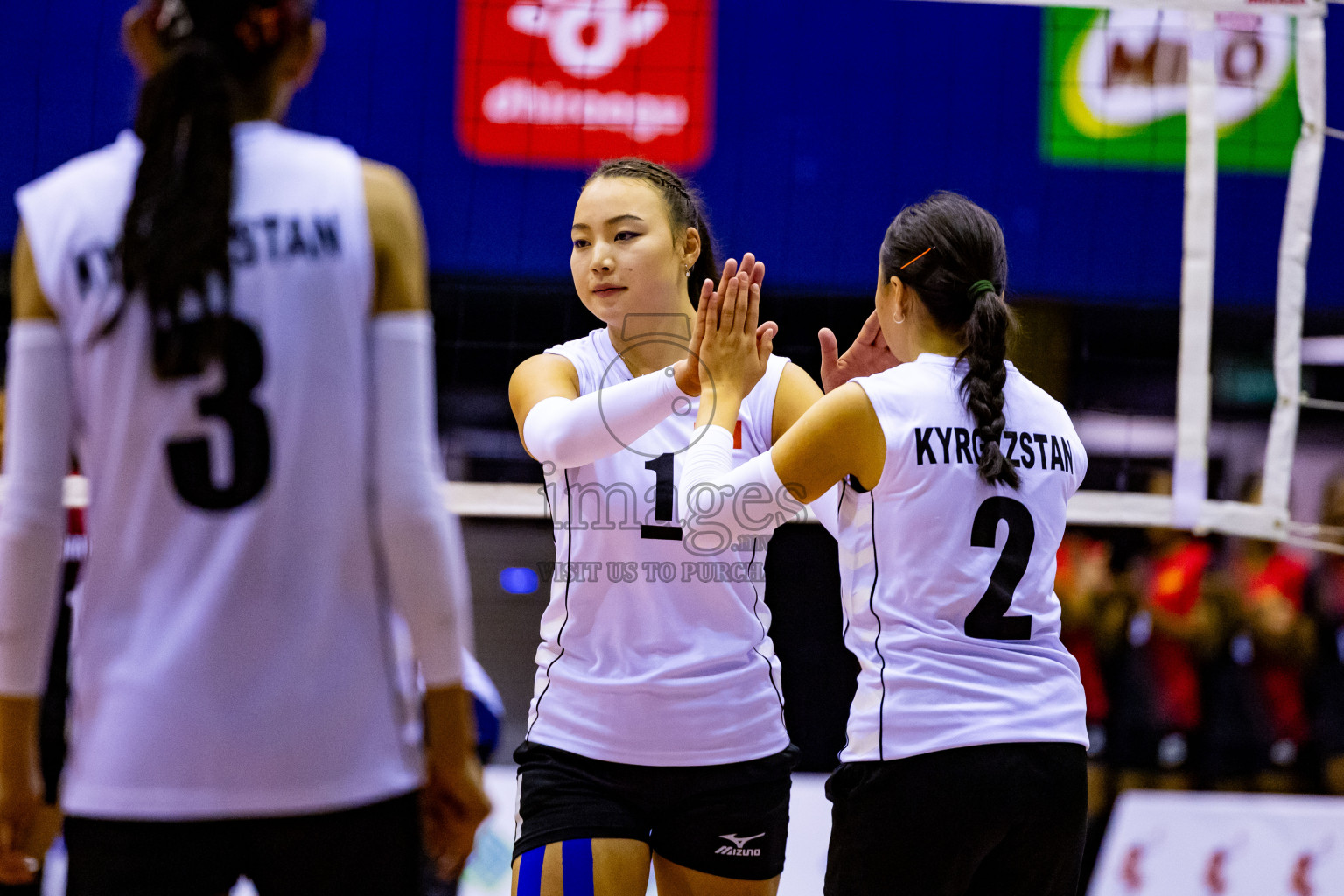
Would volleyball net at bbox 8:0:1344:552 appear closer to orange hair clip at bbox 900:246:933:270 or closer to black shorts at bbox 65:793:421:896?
orange hair clip at bbox 900:246:933:270

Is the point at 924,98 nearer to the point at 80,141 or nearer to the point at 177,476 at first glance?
the point at 80,141

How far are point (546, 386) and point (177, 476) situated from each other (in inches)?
44.1

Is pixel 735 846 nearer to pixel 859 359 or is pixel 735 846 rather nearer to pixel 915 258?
pixel 859 359

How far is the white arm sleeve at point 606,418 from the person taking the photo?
211cm

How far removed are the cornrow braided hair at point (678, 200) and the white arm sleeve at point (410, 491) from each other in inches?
51.0

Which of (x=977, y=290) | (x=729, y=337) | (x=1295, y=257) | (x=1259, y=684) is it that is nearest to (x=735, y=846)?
(x=729, y=337)

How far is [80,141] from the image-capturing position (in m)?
7.46

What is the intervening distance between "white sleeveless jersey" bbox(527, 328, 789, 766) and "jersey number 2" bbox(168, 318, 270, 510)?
40.5 inches

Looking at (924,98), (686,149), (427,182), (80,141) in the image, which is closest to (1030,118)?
(924,98)

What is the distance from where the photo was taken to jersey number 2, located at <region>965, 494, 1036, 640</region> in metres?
2.04

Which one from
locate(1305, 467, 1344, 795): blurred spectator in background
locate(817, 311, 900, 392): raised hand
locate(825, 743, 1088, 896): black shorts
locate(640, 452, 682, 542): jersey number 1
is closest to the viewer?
locate(825, 743, 1088, 896): black shorts

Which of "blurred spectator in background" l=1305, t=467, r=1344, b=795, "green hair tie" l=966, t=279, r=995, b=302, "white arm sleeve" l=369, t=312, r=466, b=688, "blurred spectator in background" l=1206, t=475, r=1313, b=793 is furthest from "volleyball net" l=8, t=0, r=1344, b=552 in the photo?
"white arm sleeve" l=369, t=312, r=466, b=688

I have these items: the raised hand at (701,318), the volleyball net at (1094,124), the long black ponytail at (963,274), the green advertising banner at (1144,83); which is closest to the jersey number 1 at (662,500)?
the raised hand at (701,318)

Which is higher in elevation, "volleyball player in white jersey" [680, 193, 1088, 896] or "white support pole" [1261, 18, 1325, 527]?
"white support pole" [1261, 18, 1325, 527]
